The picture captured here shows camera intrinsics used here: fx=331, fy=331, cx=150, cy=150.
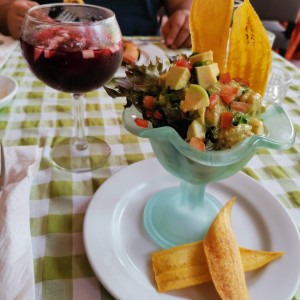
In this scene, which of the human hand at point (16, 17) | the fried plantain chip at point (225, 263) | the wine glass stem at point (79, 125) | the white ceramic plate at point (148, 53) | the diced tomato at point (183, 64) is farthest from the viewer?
the human hand at point (16, 17)

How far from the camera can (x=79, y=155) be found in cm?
78

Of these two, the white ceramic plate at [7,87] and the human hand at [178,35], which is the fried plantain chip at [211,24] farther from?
the human hand at [178,35]

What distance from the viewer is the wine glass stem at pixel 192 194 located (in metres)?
A: 0.62

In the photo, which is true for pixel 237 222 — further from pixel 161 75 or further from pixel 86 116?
pixel 86 116

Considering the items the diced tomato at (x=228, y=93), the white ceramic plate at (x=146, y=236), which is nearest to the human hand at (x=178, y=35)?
the white ceramic plate at (x=146, y=236)

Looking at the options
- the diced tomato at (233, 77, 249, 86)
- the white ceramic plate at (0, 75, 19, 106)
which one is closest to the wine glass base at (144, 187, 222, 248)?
the diced tomato at (233, 77, 249, 86)

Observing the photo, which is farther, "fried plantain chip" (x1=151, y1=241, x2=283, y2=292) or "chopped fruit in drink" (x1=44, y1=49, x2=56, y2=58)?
"chopped fruit in drink" (x1=44, y1=49, x2=56, y2=58)

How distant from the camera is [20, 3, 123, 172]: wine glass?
2.22 ft

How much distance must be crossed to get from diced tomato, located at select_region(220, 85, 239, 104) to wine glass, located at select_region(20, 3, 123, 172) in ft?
1.00

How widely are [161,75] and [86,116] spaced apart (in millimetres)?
429

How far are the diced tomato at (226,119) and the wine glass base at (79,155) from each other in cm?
34

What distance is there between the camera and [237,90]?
533 millimetres

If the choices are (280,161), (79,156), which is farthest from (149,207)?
(280,161)

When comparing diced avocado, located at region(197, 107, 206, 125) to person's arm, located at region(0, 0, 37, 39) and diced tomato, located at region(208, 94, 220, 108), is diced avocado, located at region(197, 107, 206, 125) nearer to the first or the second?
diced tomato, located at region(208, 94, 220, 108)
